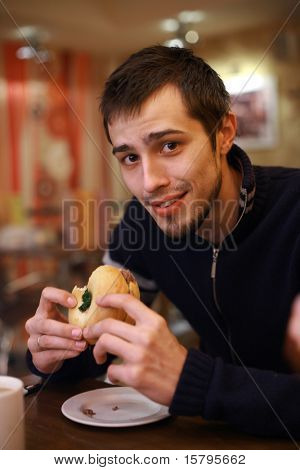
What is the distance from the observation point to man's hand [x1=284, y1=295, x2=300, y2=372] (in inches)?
20.4

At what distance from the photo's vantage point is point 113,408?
1.61ft

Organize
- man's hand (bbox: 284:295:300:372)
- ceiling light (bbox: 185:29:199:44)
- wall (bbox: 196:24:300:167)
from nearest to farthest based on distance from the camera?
man's hand (bbox: 284:295:300:372) < ceiling light (bbox: 185:29:199:44) < wall (bbox: 196:24:300:167)

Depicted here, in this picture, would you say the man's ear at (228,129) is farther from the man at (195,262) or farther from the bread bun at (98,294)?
the bread bun at (98,294)

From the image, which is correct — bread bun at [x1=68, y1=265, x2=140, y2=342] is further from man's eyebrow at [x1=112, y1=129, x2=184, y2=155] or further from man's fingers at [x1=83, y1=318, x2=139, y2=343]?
man's eyebrow at [x1=112, y1=129, x2=184, y2=155]

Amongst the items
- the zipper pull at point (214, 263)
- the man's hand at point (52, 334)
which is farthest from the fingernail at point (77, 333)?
the zipper pull at point (214, 263)

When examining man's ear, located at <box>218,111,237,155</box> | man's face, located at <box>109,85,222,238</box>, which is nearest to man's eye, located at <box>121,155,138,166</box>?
man's face, located at <box>109,85,222,238</box>

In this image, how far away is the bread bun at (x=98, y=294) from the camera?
1.44 feet

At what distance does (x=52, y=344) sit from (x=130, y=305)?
0.12m

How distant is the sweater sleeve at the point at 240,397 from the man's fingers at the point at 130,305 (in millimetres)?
56

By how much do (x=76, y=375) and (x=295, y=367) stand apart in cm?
22

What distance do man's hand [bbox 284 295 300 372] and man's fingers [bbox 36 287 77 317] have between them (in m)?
0.22

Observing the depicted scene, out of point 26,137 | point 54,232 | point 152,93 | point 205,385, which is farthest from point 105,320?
point 26,137
